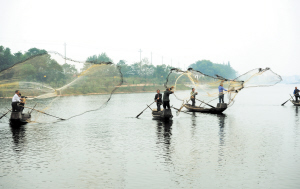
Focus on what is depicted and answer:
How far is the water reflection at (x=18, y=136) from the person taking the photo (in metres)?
14.5

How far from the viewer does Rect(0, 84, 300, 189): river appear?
386 inches

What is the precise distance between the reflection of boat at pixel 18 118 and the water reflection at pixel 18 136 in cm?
51

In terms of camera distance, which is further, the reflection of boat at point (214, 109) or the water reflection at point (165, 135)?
the reflection of boat at point (214, 109)

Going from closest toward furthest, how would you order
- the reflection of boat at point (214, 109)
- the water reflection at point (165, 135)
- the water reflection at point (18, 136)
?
the water reflection at point (165, 135), the water reflection at point (18, 136), the reflection of boat at point (214, 109)

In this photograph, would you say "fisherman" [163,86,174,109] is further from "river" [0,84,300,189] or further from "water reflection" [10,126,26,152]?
"water reflection" [10,126,26,152]

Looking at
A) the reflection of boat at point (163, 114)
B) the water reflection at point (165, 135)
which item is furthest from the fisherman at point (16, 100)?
the reflection of boat at point (163, 114)

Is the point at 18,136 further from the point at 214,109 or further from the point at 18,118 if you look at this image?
the point at 214,109

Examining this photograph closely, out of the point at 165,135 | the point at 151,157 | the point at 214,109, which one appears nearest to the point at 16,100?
the point at 165,135

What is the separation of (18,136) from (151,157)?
811 cm

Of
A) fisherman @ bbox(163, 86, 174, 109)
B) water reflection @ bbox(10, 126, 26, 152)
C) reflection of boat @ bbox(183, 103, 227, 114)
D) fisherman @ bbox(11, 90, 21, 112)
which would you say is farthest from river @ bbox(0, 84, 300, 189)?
reflection of boat @ bbox(183, 103, 227, 114)

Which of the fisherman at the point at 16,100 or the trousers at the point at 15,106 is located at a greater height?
the fisherman at the point at 16,100

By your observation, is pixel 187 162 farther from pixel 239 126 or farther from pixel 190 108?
pixel 190 108

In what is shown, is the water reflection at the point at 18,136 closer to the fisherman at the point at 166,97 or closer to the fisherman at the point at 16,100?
the fisherman at the point at 16,100

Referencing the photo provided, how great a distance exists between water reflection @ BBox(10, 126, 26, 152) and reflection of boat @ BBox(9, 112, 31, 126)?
1.68 feet
